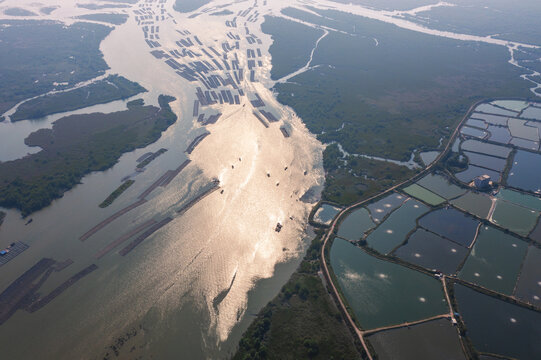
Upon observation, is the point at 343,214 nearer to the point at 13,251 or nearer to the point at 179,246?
the point at 179,246


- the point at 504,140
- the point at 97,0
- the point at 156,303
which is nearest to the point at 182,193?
the point at 156,303

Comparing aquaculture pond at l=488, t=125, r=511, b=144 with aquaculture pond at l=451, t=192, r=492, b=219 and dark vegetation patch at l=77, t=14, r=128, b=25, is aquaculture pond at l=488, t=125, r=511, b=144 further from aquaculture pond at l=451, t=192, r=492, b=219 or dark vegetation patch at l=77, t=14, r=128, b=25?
dark vegetation patch at l=77, t=14, r=128, b=25

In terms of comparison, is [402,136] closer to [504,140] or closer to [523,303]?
[504,140]

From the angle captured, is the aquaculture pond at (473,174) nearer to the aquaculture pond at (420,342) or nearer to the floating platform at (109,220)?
the aquaculture pond at (420,342)

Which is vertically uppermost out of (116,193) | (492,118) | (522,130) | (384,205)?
(522,130)

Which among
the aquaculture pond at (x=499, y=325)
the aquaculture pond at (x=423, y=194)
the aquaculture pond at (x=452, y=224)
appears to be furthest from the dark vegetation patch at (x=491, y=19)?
the aquaculture pond at (x=499, y=325)

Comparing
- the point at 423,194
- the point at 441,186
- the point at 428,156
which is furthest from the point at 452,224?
the point at 428,156
